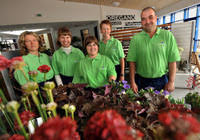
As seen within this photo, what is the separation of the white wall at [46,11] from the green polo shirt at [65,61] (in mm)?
3928

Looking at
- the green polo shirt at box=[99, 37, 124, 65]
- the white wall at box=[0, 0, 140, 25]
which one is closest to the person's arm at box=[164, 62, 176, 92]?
the green polo shirt at box=[99, 37, 124, 65]

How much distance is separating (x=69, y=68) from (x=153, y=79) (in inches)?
49.7

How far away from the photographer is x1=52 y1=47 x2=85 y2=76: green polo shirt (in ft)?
5.53

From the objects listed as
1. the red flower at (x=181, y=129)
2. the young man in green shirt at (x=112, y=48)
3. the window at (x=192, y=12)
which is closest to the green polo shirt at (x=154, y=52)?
the young man in green shirt at (x=112, y=48)

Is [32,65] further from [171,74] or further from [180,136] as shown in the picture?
[171,74]

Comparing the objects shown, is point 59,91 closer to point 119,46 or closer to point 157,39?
point 157,39

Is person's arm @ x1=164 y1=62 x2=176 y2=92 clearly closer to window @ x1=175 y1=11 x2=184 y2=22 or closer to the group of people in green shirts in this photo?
the group of people in green shirts

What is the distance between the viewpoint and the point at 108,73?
1489 millimetres

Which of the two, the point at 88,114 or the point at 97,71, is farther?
the point at 97,71

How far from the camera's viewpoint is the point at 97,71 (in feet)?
4.82

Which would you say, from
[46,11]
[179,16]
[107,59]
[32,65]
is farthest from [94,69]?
[179,16]

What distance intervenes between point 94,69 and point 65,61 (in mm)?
519

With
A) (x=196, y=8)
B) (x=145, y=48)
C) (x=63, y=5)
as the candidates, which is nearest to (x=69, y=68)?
(x=145, y=48)

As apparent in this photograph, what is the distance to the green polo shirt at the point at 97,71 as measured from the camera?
1454 mm
